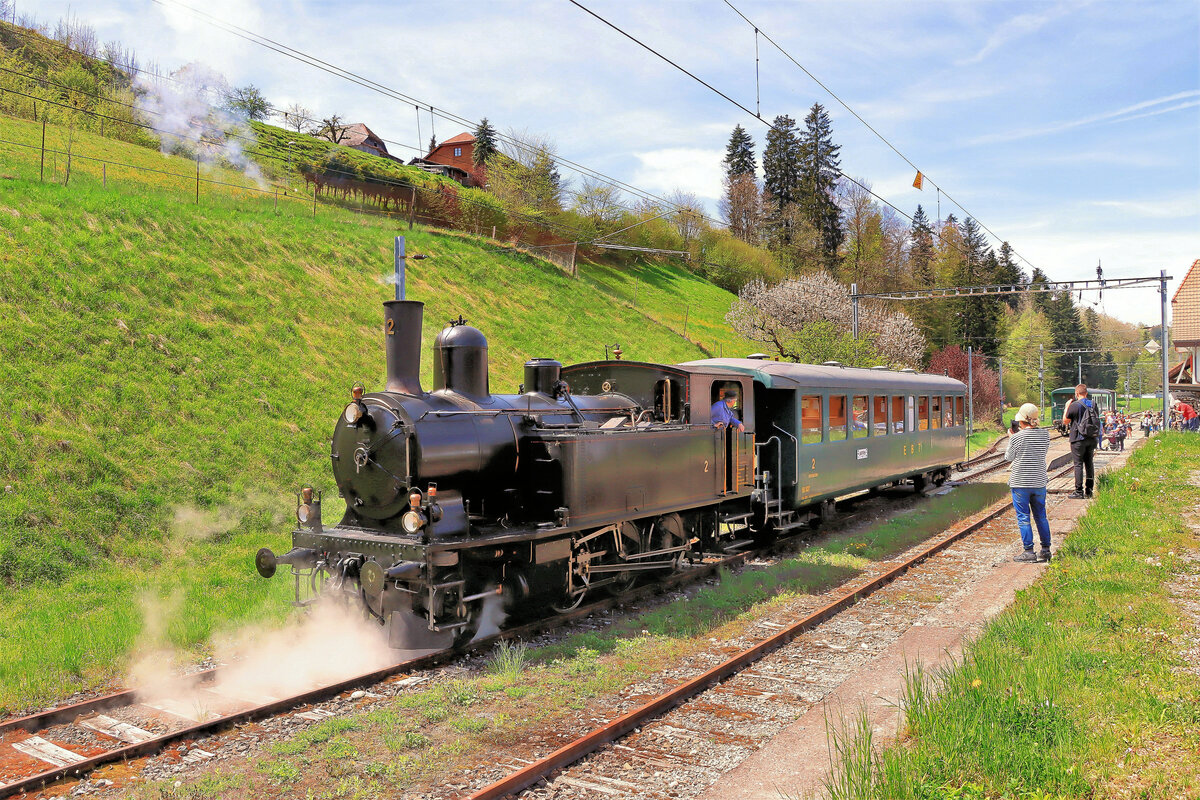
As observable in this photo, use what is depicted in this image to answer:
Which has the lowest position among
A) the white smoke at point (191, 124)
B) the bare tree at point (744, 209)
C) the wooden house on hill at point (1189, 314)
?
the wooden house on hill at point (1189, 314)

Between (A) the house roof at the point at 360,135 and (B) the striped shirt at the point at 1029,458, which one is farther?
(A) the house roof at the point at 360,135

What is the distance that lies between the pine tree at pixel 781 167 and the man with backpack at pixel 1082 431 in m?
52.1

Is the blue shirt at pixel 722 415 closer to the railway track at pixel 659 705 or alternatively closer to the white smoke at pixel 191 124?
the railway track at pixel 659 705

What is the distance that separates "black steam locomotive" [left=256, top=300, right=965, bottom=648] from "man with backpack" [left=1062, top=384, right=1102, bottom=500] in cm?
754

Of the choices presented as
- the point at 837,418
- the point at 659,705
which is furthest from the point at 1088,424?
the point at 659,705

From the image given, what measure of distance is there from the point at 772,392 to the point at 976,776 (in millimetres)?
8076

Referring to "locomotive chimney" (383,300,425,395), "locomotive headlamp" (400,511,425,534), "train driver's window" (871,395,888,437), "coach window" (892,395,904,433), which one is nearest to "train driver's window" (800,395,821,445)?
"train driver's window" (871,395,888,437)

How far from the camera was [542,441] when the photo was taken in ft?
23.7

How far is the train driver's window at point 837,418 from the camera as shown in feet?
40.7

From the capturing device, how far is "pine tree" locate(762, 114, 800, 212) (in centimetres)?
6412

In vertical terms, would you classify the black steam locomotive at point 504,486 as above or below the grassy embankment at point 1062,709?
above

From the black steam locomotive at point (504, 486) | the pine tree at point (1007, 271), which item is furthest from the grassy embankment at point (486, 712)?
the pine tree at point (1007, 271)

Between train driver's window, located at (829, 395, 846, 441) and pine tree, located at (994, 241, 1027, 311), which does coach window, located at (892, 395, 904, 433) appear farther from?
pine tree, located at (994, 241, 1027, 311)

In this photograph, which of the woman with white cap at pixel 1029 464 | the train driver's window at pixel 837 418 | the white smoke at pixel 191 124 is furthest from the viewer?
the white smoke at pixel 191 124
